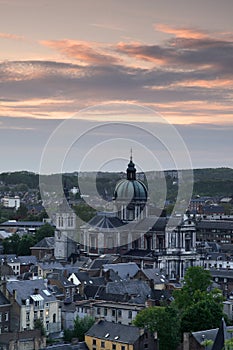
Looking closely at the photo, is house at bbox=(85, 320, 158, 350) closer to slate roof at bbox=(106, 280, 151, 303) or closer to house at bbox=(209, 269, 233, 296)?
slate roof at bbox=(106, 280, 151, 303)

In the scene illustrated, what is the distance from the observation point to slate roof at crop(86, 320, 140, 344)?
55334mm

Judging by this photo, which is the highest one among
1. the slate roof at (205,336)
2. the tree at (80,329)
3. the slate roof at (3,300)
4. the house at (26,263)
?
the house at (26,263)

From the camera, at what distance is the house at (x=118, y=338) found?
54969mm

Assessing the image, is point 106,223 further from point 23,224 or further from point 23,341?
point 23,224

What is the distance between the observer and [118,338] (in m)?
55.8

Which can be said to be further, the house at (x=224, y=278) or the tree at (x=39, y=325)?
the house at (x=224, y=278)

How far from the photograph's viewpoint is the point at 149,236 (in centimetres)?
10344

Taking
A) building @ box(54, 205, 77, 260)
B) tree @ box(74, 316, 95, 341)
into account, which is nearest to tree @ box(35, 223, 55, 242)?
building @ box(54, 205, 77, 260)

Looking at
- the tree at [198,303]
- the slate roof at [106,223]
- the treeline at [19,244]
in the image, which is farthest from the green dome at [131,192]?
the tree at [198,303]

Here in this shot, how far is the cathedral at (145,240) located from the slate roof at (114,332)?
3945 cm

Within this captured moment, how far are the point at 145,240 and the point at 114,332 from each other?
1852 inches

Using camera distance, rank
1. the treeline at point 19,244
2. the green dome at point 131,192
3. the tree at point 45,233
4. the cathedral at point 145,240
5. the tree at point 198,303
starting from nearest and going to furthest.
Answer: the tree at point 198,303 < the cathedral at point 145,240 < the green dome at point 131,192 < the treeline at point 19,244 < the tree at point 45,233

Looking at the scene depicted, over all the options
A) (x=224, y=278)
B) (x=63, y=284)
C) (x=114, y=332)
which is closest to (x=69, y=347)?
(x=114, y=332)

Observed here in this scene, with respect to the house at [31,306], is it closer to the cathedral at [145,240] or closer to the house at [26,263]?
the house at [26,263]
